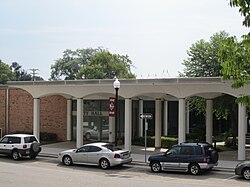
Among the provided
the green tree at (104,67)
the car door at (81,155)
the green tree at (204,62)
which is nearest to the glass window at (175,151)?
the car door at (81,155)

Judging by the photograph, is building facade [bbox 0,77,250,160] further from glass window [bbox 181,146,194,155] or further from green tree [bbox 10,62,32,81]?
green tree [bbox 10,62,32,81]

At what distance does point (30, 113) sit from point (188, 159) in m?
21.4

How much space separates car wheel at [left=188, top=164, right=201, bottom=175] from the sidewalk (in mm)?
2141

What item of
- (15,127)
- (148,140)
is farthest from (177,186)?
(15,127)

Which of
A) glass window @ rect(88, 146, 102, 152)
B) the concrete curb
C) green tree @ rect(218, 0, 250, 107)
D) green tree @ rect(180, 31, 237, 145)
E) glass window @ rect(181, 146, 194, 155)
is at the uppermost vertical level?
green tree @ rect(180, 31, 237, 145)

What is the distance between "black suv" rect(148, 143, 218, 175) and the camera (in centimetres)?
1942

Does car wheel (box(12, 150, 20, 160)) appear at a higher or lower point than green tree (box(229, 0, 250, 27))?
lower

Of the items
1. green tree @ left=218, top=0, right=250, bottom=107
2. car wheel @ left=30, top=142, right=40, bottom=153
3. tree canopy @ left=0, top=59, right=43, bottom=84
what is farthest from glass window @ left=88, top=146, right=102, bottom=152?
tree canopy @ left=0, top=59, right=43, bottom=84

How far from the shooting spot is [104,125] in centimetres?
3597

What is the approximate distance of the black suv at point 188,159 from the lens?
19.4 metres

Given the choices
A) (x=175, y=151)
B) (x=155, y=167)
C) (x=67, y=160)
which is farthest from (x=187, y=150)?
(x=67, y=160)

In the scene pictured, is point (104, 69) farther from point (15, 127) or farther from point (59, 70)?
point (15, 127)

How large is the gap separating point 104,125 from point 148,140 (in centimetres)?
489

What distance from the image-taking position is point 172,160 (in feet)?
65.9
